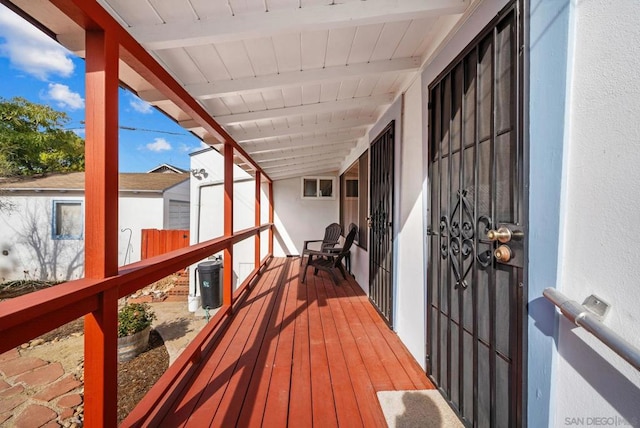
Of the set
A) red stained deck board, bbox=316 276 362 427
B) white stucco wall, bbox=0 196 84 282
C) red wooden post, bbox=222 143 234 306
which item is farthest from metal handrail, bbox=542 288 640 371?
white stucco wall, bbox=0 196 84 282

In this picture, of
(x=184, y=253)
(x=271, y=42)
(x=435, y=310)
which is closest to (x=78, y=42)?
(x=271, y=42)

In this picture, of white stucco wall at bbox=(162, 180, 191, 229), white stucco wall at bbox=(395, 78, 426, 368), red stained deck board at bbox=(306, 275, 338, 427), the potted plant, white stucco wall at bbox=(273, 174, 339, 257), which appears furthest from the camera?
white stucco wall at bbox=(162, 180, 191, 229)

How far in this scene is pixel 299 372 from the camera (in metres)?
1.79

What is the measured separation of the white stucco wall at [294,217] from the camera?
21.6 ft

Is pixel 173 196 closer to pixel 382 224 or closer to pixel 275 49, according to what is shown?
pixel 382 224

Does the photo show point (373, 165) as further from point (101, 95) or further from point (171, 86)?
point (101, 95)

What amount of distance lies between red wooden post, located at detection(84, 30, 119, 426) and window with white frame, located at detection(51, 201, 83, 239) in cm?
909

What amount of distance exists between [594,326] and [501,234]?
17.8 inches

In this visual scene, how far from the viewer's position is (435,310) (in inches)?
66.7

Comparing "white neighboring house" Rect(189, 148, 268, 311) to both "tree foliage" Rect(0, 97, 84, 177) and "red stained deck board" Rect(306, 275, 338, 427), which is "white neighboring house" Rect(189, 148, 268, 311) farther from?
"tree foliage" Rect(0, 97, 84, 177)

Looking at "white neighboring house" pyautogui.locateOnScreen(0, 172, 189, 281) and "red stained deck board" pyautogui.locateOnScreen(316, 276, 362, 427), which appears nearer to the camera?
"red stained deck board" pyautogui.locateOnScreen(316, 276, 362, 427)

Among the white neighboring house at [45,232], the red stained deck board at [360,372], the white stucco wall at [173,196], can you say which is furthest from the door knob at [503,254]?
the white stucco wall at [173,196]

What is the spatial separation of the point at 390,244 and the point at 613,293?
188cm

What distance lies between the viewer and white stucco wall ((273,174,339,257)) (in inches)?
259
